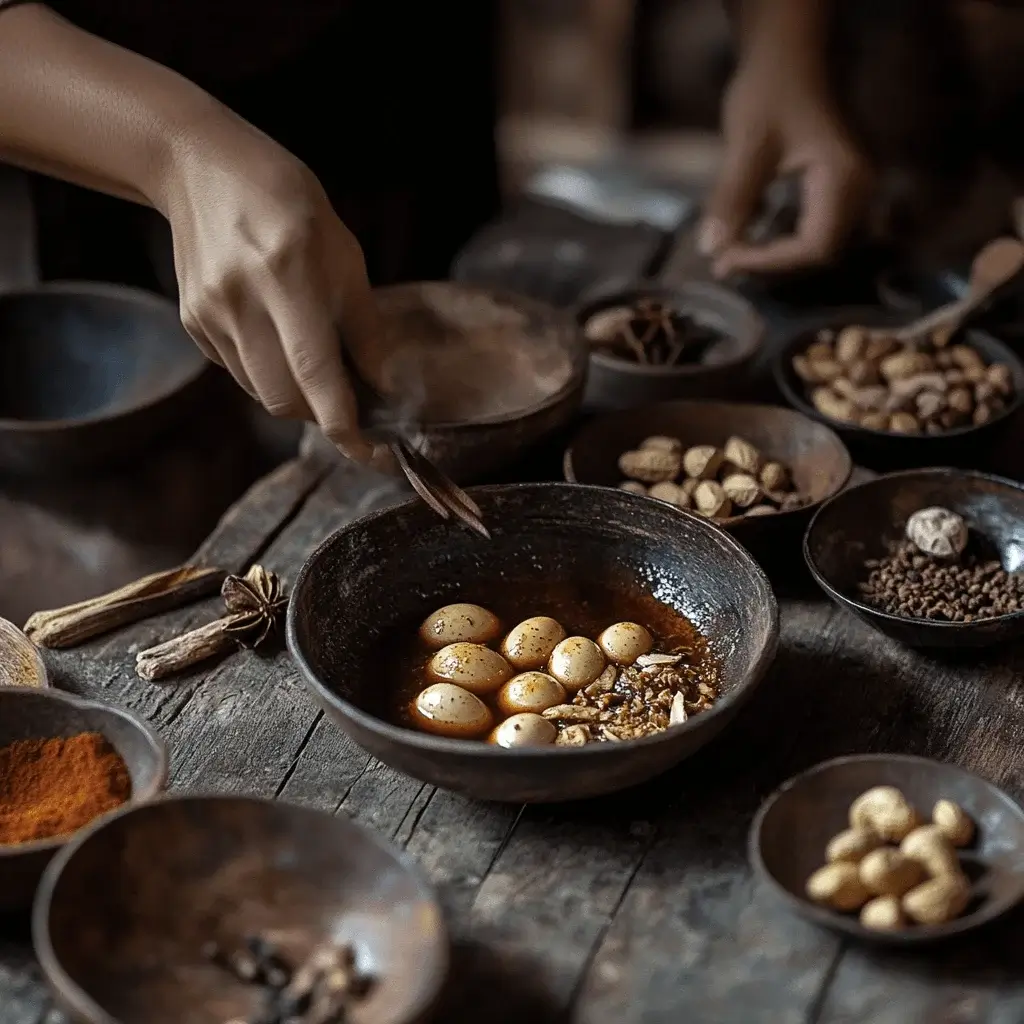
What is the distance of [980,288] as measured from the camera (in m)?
1.82

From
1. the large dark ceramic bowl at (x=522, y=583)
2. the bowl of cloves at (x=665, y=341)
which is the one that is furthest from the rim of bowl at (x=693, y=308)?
the large dark ceramic bowl at (x=522, y=583)

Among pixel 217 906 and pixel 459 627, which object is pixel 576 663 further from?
pixel 217 906

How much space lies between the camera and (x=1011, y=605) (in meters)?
1.35

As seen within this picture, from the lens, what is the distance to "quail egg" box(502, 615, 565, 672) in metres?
1.29

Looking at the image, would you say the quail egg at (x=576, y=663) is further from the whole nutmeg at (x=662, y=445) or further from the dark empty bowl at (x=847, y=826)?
the whole nutmeg at (x=662, y=445)

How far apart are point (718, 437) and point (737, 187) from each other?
57cm

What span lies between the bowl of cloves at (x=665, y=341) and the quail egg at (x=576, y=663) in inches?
21.3

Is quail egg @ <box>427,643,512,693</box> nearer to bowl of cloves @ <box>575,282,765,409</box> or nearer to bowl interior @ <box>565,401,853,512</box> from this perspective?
bowl interior @ <box>565,401,853,512</box>

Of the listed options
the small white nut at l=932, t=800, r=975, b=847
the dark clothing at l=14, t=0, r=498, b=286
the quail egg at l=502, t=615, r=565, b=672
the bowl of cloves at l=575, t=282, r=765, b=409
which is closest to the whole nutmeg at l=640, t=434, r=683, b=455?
the bowl of cloves at l=575, t=282, r=765, b=409

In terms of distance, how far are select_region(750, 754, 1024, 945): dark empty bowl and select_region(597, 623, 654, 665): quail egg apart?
0.25 meters

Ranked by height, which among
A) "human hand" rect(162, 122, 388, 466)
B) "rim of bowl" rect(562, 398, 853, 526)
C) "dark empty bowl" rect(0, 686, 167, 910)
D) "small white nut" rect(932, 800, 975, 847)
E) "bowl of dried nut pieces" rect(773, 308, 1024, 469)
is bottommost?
"bowl of dried nut pieces" rect(773, 308, 1024, 469)

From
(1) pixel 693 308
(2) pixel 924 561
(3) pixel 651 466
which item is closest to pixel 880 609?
(2) pixel 924 561

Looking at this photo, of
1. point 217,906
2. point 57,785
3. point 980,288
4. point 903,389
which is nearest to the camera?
point 217,906

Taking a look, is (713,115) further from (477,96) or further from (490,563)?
(490,563)
